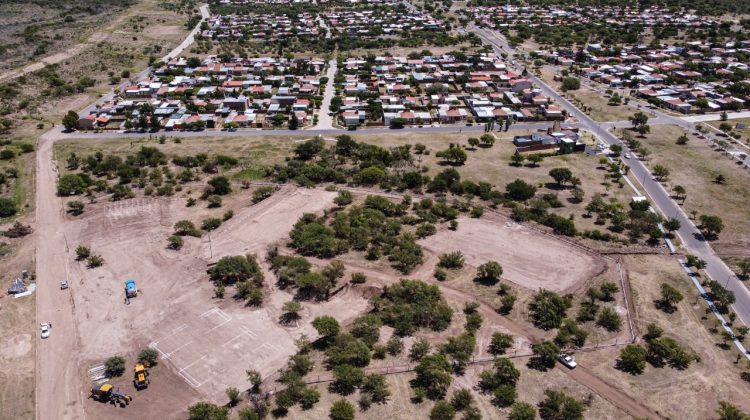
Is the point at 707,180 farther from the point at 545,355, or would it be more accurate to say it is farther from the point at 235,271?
the point at 235,271

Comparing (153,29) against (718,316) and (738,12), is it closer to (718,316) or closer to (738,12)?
(718,316)

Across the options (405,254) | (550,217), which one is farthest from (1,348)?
(550,217)

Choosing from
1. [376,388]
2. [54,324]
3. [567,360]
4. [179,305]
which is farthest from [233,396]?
[567,360]

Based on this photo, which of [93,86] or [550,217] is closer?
[550,217]

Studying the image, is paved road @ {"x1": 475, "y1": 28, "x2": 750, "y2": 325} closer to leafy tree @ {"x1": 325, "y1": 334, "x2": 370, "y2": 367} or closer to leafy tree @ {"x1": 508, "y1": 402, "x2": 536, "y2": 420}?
leafy tree @ {"x1": 508, "y1": 402, "x2": 536, "y2": 420}

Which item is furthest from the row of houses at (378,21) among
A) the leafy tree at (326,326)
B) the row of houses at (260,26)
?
the leafy tree at (326,326)
